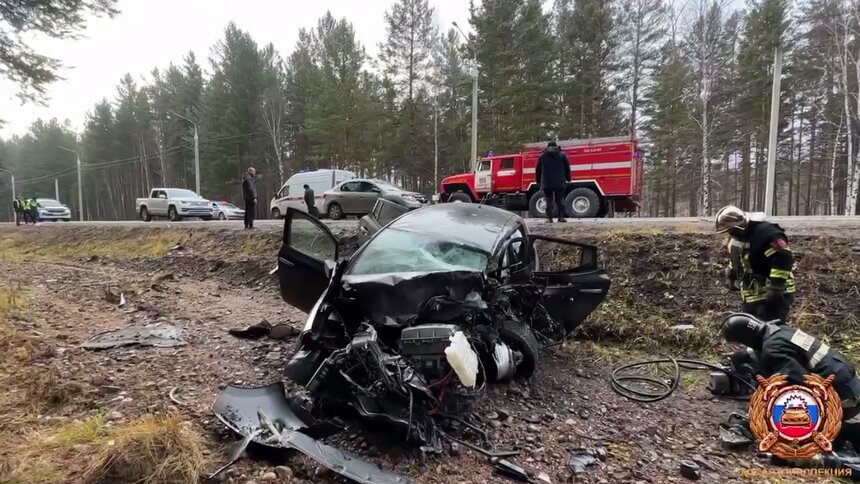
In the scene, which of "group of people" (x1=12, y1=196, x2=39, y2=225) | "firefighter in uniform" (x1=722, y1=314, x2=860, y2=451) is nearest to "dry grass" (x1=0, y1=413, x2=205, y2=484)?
"firefighter in uniform" (x1=722, y1=314, x2=860, y2=451)

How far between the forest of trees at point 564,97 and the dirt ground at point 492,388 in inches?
605

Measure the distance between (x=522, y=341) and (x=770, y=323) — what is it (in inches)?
67.0

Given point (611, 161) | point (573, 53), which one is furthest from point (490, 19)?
point (611, 161)

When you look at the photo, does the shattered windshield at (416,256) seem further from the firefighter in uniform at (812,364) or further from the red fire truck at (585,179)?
the red fire truck at (585,179)

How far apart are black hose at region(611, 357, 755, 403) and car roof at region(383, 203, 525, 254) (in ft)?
5.89

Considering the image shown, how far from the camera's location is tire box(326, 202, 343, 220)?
14494mm

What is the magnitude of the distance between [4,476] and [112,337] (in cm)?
282

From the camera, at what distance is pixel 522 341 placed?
3586mm

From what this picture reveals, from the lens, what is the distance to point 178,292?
724cm

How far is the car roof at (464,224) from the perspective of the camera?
12.3 feet

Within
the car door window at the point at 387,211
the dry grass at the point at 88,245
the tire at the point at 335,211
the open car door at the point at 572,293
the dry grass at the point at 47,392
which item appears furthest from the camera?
the tire at the point at 335,211

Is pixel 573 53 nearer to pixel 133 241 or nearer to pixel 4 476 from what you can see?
pixel 133 241

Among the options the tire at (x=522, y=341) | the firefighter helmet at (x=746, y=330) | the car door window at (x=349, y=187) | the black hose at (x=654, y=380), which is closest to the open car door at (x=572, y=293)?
the black hose at (x=654, y=380)

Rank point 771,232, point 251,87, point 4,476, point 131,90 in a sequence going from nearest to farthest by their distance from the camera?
point 4,476, point 771,232, point 251,87, point 131,90
